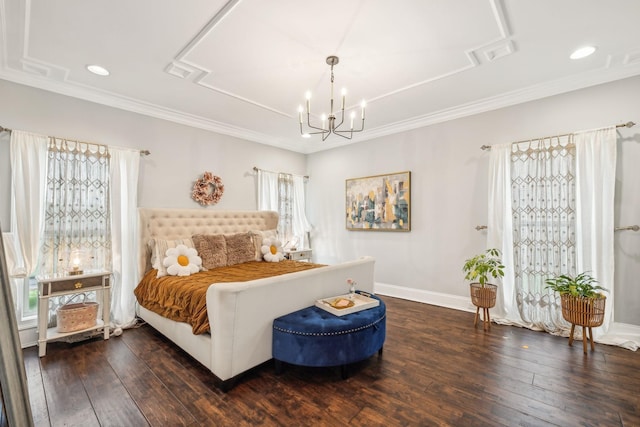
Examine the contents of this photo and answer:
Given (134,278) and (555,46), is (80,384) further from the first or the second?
(555,46)

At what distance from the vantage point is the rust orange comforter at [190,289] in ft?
8.13

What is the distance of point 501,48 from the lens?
264cm

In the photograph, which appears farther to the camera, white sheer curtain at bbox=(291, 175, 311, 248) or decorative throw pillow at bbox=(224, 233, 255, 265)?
white sheer curtain at bbox=(291, 175, 311, 248)

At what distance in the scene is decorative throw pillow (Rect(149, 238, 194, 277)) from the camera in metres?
3.39

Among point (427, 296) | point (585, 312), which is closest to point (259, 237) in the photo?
point (427, 296)

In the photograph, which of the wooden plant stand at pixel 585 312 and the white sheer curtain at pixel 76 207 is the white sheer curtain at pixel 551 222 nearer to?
the wooden plant stand at pixel 585 312

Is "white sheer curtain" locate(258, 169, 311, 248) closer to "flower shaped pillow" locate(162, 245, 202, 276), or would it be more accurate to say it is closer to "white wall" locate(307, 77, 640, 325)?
"white wall" locate(307, 77, 640, 325)

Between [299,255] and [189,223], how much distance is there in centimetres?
199

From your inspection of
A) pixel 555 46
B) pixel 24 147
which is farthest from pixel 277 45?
pixel 24 147

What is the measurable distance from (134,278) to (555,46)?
516 cm

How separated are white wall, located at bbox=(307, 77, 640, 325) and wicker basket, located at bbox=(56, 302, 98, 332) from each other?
376 centimetres

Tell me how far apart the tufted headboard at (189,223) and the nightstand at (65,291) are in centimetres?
49

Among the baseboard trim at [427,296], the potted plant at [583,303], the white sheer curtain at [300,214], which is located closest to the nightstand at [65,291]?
the white sheer curtain at [300,214]

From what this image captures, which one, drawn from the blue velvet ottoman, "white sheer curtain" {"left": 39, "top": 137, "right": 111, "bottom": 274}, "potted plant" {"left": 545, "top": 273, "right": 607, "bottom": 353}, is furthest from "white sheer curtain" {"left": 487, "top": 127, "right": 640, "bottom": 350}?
"white sheer curtain" {"left": 39, "top": 137, "right": 111, "bottom": 274}
